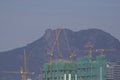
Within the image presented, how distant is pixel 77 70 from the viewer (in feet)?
442

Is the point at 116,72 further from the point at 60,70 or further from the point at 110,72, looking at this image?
the point at 60,70

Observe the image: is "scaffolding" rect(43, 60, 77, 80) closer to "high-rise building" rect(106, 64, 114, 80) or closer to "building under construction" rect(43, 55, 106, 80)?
"building under construction" rect(43, 55, 106, 80)

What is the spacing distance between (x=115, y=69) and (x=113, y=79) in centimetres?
1106

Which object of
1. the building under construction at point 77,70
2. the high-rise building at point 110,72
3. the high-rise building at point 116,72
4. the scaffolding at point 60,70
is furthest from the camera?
the high-rise building at point 116,72

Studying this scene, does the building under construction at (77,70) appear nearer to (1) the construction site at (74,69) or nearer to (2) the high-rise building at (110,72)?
(1) the construction site at (74,69)

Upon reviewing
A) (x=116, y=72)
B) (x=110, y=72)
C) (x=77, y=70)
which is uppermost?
(x=116, y=72)

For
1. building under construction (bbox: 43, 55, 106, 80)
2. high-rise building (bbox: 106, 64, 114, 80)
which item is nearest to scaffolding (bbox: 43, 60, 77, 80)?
building under construction (bbox: 43, 55, 106, 80)

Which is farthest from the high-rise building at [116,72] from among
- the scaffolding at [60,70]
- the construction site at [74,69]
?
the scaffolding at [60,70]

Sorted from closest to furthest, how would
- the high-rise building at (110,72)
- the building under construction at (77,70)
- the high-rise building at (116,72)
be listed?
the building under construction at (77,70) → the high-rise building at (110,72) → the high-rise building at (116,72)

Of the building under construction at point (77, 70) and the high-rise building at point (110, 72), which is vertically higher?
the high-rise building at point (110, 72)

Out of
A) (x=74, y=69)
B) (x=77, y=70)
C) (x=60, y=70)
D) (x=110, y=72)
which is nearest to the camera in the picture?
(x=60, y=70)

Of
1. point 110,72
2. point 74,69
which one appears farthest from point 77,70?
point 110,72

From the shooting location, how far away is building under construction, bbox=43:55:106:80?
406 ft

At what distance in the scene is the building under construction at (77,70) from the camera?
12369cm
